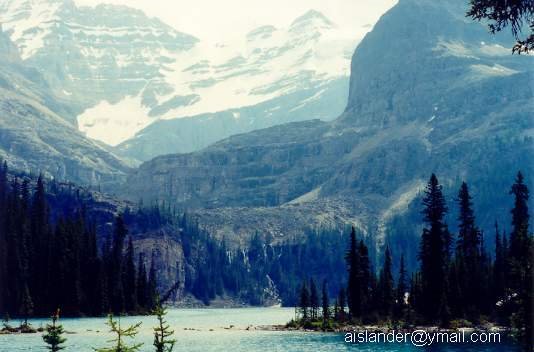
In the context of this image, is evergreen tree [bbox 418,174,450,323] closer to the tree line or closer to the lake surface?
the tree line

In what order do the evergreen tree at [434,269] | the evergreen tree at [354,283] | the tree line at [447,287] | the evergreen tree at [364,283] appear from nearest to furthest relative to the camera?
1. the tree line at [447,287]
2. the evergreen tree at [434,269]
3. the evergreen tree at [364,283]
4. the evergreen tree at [354,283]

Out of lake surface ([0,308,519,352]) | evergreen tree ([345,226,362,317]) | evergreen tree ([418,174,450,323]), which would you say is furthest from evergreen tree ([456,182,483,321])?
lake surface ([0,308,519,352])

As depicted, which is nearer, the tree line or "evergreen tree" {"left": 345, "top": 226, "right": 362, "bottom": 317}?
the tree line

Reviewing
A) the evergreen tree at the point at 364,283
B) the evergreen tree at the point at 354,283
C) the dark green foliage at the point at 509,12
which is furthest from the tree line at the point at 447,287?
the dark green foliage at the point at 509,12

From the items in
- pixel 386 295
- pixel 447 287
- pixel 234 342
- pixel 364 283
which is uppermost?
pixel 447 287

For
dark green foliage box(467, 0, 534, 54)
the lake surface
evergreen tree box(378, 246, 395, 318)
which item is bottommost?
the lake surface

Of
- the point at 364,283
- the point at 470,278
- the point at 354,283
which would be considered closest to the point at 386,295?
the point at 364,283

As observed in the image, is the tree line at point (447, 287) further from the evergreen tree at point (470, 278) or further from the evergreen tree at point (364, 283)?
the evergreen tree at point (364, 283)

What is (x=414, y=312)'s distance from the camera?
167250 mm

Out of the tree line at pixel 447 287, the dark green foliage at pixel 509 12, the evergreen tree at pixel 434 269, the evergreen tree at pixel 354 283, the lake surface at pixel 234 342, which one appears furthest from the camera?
the evergreen tree at pixel 354 283

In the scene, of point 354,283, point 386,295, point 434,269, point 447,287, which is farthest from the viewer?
point 354,283

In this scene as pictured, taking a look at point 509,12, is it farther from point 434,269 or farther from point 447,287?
point 434,269

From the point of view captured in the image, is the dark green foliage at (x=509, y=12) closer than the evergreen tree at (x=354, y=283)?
Yes

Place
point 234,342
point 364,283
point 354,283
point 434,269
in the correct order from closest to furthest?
point 234,342 < point 434,269 < point 354,283 < point 364,283
